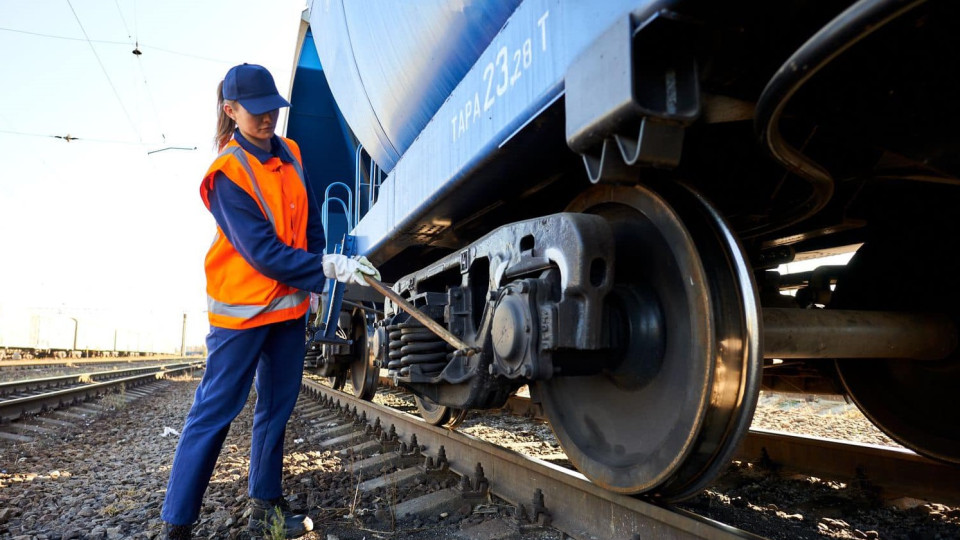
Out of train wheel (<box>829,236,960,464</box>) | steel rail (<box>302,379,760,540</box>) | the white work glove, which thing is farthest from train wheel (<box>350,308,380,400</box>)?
train wheel (<box>829,236,960,464</box>)

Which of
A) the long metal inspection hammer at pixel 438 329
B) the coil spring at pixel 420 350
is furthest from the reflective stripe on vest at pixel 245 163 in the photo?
the coil spring at pixel 420 350

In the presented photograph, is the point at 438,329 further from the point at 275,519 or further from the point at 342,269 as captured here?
the point at 275,519

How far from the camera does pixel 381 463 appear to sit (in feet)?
10.4

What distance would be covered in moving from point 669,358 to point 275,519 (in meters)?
1.52

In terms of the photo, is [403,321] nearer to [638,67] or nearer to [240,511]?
[240,511]

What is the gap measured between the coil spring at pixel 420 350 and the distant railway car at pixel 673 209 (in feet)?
0.03

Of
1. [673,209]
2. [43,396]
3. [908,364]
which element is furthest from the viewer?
[43,396]

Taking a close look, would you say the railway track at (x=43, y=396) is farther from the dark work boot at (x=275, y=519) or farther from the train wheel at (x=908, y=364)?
the train wheel at (x=908, y=364)

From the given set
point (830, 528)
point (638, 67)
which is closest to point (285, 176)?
point (638, 67)

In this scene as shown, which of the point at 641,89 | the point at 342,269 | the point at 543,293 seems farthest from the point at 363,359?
the point at 641,89

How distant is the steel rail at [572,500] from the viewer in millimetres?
1729

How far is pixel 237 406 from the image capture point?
2.20m

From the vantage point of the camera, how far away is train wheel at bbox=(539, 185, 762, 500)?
1.65m

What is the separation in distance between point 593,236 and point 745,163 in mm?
640
